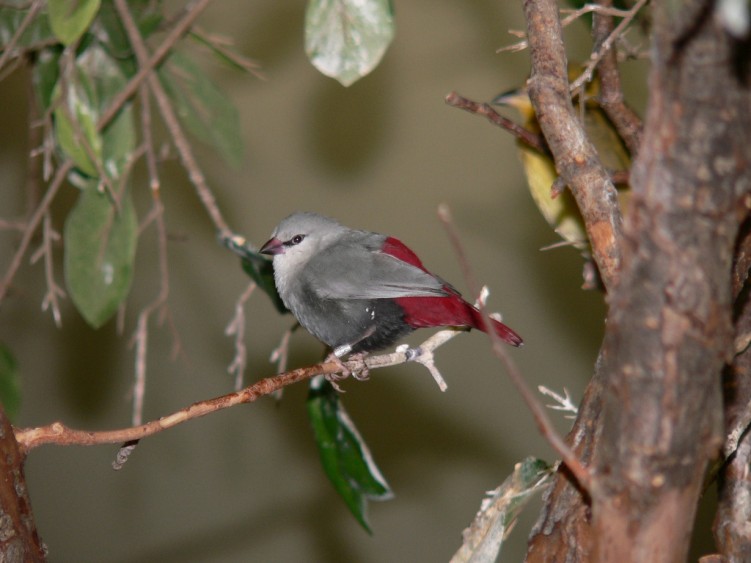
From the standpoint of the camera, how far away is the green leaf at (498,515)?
0.82 m

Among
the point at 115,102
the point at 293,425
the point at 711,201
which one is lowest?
the point at 293,425

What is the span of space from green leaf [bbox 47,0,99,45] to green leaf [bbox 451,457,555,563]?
0.68m

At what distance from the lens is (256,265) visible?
1.23 m

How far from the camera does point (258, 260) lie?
4.03 feet

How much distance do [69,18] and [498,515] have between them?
2.39ft

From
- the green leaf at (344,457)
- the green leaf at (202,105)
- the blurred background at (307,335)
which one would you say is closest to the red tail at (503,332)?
the green leaf at (344,457)

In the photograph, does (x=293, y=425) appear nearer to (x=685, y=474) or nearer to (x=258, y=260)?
(x=258, y=260)

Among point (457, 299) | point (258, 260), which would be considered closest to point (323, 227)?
point (258, 260)

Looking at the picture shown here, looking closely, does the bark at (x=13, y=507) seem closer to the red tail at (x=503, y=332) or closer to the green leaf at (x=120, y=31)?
the red tail at (x=503, y=332)

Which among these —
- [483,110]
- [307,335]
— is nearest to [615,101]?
[483,110]

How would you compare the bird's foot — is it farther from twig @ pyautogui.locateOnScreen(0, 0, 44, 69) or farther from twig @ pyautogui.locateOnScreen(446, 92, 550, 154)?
twig @ pyautogui.locateOnScreen(0, 0, 44, 69)

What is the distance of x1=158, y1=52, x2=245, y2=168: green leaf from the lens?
1.28 meters

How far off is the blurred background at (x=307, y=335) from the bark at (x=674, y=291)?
1.42 m

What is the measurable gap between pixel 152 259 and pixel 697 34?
1964mm
